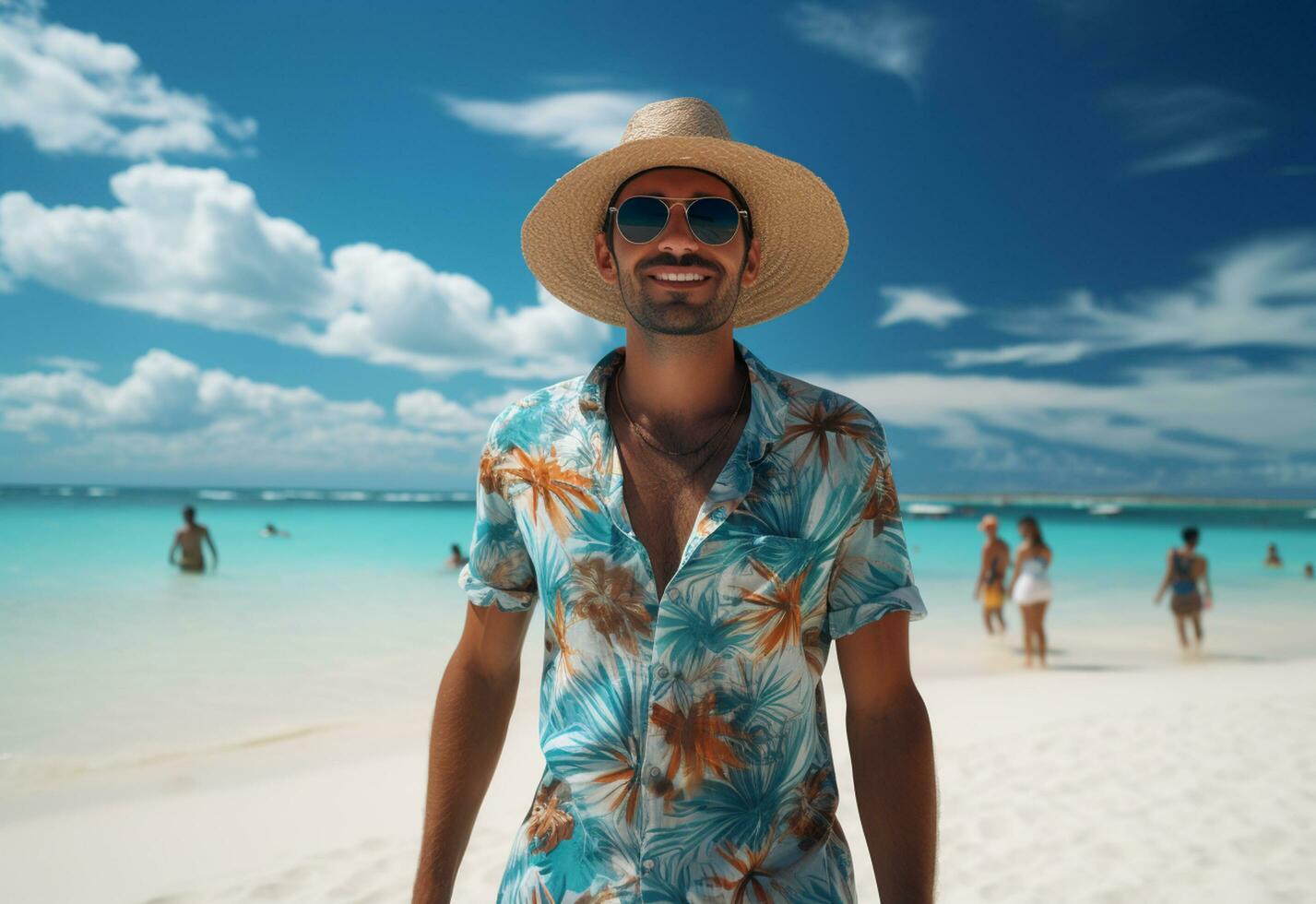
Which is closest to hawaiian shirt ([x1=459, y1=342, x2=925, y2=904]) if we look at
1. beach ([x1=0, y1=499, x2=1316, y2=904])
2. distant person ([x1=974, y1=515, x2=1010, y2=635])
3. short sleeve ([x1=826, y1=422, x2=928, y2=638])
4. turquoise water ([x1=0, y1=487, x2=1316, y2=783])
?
short sleeve ([x1=826, y1=422, x2=928, y2=638])

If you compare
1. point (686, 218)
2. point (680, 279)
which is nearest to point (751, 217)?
point (686, 218)

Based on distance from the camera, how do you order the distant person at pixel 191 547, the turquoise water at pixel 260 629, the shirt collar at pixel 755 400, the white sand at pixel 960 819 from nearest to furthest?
1. the shirt collar at pixel 755 400
2. the white sand at pixel 960 819
3. the turquoise water at pixel 260 629
4. the distant person at pixel 191 547

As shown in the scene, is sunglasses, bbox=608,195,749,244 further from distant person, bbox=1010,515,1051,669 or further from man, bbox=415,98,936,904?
distant person, bbox=1010,515,1051,669

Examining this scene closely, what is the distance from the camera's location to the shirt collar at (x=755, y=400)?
5.05 ft

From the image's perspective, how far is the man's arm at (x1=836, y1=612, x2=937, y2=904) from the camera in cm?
141

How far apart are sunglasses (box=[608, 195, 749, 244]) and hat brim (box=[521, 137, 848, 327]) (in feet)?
0.36

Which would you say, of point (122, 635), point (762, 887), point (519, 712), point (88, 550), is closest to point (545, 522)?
point (762, 887)

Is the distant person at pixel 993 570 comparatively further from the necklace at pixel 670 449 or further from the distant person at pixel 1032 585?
the necklace at pixel 670 449

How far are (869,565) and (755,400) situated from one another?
36 cm

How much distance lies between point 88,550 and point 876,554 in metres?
28.0

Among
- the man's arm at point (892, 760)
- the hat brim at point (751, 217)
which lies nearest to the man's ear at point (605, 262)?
the hat brim at point (751, 217)

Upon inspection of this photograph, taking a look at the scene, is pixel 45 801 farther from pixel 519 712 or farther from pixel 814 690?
pixel 814 690

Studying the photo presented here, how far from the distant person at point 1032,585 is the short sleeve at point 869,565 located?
398 inches

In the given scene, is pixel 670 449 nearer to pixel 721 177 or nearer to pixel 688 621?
pixel 688 621
